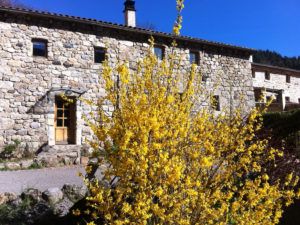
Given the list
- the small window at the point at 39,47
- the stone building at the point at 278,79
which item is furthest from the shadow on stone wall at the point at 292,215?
the stone building at the point at 278,79

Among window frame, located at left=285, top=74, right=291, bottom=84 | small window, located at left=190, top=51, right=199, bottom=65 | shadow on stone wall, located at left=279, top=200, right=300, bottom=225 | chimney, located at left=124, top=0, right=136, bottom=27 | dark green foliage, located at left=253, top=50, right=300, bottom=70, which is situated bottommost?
shadow on stone wall, located at left=279, top=200, right=300, bottom=225

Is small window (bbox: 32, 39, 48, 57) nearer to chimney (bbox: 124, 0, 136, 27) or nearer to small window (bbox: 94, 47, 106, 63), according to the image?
small window (bbox: 94, 47, 106, 63)

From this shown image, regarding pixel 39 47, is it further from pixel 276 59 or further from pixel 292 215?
pixel 276 59

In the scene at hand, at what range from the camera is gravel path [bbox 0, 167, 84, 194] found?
7461 mm

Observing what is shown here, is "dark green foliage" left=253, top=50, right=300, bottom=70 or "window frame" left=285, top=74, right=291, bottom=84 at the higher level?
"dark green foliage" left=253, top=50, right=300, bottom=70

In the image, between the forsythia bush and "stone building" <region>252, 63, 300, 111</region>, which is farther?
"stone building" <region>252, 63, 300, 111</region>

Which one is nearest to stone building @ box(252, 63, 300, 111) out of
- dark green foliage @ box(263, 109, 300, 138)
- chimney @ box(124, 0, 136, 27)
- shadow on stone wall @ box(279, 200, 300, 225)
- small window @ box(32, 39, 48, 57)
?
chimney @ box(124, 0, 136, 27)

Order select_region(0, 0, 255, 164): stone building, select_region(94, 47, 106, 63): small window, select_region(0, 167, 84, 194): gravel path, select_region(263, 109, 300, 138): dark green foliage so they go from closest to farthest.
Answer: select_region(0, 167, 84, 194): gravel path → select_region(263, 109, 300, 138): dark green foliage → select_region(0, 0, 255, 164): stone building → select_region(94, 47, 106, 63): small window

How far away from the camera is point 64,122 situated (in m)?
12.3

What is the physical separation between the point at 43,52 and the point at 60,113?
2.18 m

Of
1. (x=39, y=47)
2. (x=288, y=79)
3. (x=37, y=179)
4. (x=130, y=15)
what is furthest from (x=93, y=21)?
(x=288, y=79)

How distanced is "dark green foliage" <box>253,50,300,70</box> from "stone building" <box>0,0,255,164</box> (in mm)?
44424

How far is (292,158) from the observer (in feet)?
21.1

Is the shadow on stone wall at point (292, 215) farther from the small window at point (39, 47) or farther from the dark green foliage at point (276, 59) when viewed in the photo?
the dark green foliage at point (276, 59)
